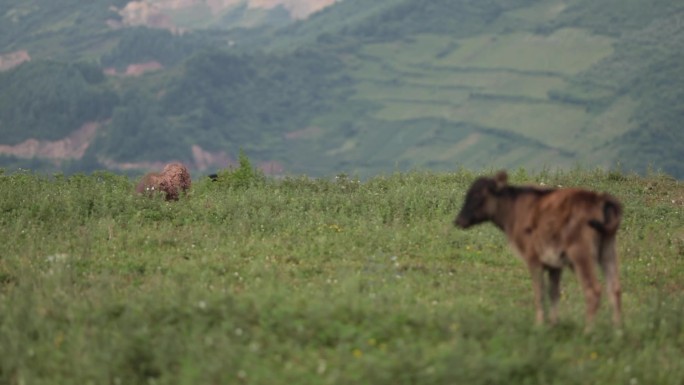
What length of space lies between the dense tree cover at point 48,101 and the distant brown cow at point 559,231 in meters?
170

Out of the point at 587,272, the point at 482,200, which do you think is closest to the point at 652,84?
the point at 482,200

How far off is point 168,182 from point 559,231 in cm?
1293

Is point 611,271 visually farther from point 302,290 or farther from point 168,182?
point 168,182

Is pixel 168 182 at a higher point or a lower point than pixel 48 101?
higher

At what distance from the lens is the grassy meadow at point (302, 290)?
10844 millimetres

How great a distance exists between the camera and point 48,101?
182 metres

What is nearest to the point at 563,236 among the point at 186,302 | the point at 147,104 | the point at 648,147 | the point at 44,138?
the point at 186,302

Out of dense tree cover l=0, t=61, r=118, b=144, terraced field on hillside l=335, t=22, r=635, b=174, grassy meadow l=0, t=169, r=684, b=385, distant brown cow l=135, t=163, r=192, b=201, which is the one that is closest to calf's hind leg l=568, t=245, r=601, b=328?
grassy meadow l=0, t=169, r=684, b=385

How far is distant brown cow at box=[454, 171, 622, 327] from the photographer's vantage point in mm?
12672

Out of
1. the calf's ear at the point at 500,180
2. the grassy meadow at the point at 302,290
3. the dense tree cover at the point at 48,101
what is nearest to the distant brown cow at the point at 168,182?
the grassy meadow at the point at 302,290

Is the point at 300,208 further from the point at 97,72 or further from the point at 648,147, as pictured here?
the point at 97,72

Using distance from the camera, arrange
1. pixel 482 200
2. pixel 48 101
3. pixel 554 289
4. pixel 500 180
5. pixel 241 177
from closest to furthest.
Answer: pixel 554 289, pixel 500 180, pixel 482 200, pixel 241 177, pixel 48 101

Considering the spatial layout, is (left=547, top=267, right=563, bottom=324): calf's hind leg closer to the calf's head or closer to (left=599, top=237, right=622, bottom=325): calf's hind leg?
(left=599, top=237, right=622, bottom=325): calf's hind leg

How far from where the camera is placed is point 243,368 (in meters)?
10.4
